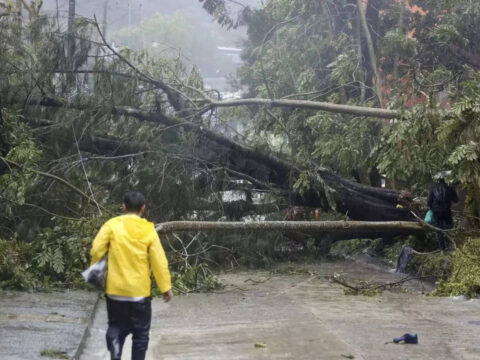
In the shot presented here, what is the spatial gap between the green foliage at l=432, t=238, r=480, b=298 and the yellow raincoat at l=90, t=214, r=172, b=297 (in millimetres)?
4935

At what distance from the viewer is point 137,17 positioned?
29078mm

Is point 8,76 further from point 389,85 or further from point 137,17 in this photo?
point 137,17

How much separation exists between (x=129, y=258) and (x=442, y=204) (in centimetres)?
709

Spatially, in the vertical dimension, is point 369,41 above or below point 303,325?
above

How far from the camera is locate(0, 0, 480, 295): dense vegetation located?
9.30 meters

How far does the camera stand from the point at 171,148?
36.2 feet

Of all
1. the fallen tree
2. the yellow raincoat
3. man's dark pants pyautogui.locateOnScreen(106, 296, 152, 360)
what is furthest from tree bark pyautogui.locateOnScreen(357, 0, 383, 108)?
man's dark pants pyautogui.locateOnScreen(106, 296, 152, 360)

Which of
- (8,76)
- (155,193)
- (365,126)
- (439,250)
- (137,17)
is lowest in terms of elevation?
(439,250)

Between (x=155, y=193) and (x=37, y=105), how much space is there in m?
2.25

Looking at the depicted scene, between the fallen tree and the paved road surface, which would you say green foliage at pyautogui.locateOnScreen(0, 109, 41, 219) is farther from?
the paved road surface

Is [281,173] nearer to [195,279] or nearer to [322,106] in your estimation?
[322,106]

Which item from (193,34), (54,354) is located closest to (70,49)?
(54,354)

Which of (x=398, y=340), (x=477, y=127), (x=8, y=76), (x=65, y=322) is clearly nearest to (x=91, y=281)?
(x=65, y=322)

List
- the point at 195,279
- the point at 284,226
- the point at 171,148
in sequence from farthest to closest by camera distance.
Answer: the point at 171,148, the point at 284,226, the point at 195,279
